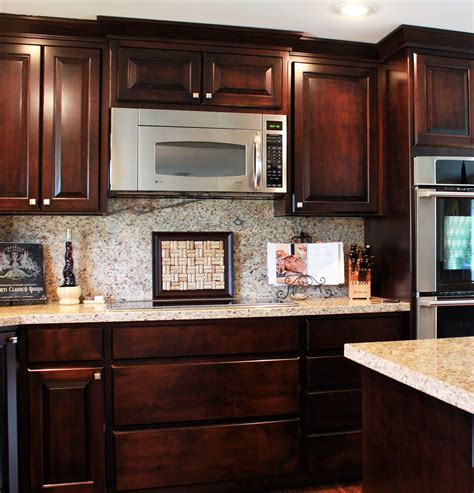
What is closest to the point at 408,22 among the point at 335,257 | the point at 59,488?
the point at 335,257

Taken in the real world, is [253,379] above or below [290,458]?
above

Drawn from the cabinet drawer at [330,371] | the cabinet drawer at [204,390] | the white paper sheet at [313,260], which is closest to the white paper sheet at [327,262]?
the white paper sheet at [313,260]

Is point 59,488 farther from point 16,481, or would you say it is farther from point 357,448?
point 357,448

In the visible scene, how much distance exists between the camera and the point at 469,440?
3.10 ft

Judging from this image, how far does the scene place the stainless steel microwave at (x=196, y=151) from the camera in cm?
235

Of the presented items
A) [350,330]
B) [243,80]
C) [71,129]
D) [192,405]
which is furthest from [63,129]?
[350,330]

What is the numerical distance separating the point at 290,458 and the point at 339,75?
206cm

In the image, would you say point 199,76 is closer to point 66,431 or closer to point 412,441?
point 66,431

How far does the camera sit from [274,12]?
2270 mm

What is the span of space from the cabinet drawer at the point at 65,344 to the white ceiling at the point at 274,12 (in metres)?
1.52

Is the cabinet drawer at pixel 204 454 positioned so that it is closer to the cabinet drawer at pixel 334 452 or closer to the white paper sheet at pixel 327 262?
the cabinet drawer at pixel 334 452

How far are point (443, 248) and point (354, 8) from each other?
1.28m

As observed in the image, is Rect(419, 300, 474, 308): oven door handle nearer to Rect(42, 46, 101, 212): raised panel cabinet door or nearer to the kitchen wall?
the kitchen wall

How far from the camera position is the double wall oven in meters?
2.41
